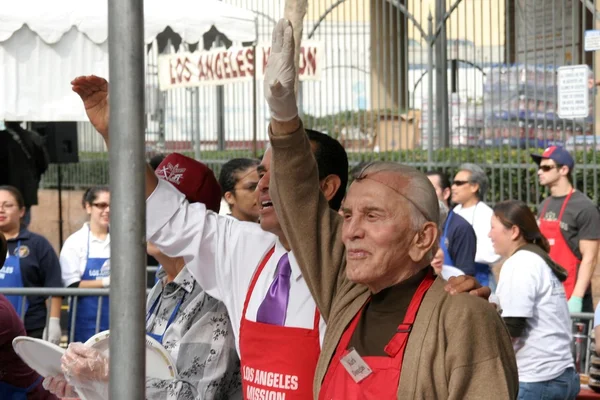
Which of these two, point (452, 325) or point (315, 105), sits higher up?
point (315, 105)

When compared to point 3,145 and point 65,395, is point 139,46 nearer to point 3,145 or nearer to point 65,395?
point 65,395

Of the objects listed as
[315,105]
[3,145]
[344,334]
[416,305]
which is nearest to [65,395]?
[344,334]

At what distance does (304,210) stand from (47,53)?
5.67m

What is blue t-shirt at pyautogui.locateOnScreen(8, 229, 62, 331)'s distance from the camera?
734 centimetres

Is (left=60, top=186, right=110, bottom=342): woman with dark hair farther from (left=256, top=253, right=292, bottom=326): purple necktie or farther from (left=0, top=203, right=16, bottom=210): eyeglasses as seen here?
(left=256, top=253, right=292, bottom=326): purple necktie

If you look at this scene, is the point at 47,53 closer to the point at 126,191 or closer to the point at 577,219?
the point at 577,219

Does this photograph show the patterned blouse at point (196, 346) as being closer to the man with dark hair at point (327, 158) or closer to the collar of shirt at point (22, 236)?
the man with dark hair at point (327, 158)

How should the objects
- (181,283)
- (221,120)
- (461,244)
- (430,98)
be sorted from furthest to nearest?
1. (221,120)
2. (430,98)
3. (461,244)
4. (181,283)

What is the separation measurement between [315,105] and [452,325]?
1061 centimetres

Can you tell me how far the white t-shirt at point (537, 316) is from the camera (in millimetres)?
5379

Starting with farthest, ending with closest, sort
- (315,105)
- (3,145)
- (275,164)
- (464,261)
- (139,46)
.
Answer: (315,105)
(3,145)
(464,261)
(275,164)
(139,46)

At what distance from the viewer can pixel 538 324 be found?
5.44 metres

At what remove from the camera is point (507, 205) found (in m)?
5.80

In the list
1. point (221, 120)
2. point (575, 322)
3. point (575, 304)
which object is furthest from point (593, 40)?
point (221, 120)
